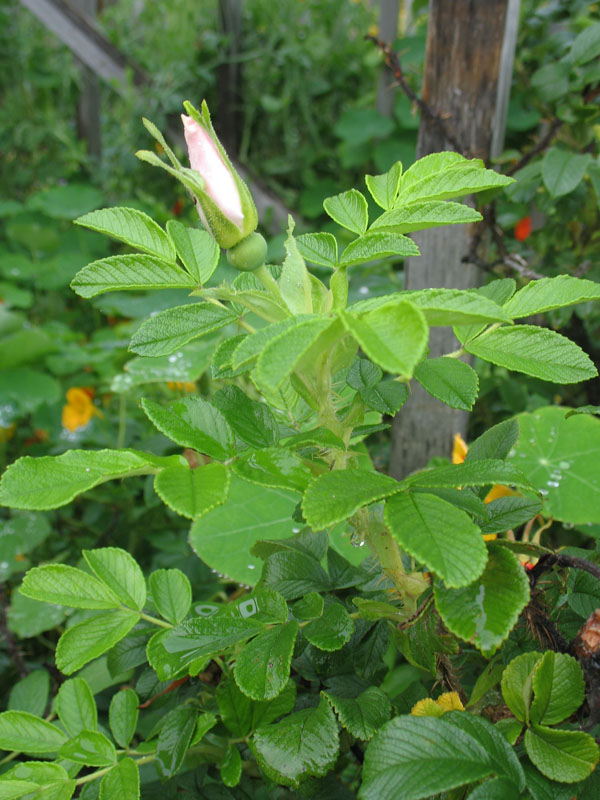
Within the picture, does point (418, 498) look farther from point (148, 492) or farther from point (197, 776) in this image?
point (148, 492)

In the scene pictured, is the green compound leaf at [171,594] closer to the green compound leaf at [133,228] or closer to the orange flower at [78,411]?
the green compound leaf at [133,228]

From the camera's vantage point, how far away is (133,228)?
0.48m

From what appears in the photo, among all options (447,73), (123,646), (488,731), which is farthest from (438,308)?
(447,73)

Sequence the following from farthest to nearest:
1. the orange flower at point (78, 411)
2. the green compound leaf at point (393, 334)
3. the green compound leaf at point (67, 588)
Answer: the orange flower at point (78, 411)
the green compound leaf at point (67, 588)
the green compound leaf at point (393, 334)

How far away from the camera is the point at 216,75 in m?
3.27

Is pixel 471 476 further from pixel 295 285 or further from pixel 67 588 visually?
pixel 67 588

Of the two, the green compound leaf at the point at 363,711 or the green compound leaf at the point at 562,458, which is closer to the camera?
the green compound leaf at the point at 363,711

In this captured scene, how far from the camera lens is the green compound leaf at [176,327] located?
47 centimetres

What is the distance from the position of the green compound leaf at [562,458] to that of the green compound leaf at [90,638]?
2.21 ft

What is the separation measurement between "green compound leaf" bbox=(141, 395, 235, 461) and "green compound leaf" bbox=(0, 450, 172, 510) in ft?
0.07

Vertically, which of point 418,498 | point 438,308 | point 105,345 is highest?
point 438,308

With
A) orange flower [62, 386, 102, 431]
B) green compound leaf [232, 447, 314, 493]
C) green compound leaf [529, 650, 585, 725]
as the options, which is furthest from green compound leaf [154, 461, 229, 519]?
orange flower [62, 386, 102, 431]

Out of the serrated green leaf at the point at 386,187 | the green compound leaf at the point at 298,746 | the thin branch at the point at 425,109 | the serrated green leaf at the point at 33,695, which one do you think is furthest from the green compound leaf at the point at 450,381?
the thin branch at the point at 425,109

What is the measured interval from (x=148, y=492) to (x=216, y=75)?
2626 mm
